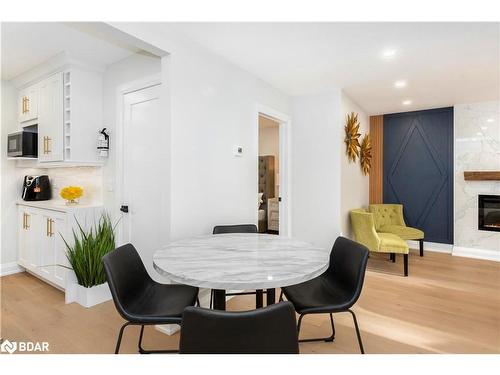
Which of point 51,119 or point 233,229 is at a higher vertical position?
point 51,119

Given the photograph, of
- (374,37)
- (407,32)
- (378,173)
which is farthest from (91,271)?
(378,173)

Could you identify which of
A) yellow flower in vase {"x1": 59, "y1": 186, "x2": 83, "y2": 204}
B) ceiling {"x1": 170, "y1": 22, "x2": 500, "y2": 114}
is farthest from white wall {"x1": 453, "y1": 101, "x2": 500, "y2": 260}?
yellow flower in vase {"x1": 59, "y1": 186, "x2": 83, "y2": 204}

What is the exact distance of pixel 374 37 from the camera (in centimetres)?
238

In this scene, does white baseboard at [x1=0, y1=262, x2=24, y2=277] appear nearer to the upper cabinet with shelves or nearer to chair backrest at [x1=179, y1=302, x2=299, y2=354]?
the upper cabinet with shelves

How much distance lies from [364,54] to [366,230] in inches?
86.2

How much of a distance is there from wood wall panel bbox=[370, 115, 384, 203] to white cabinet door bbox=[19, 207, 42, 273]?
5.23 meters

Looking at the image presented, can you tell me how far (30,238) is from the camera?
132 inches

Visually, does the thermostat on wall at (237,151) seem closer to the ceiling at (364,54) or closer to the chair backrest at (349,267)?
the ceiling at (364,54)

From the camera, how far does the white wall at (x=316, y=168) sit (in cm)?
385

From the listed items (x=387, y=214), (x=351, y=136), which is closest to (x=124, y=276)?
(x=351, y=136)

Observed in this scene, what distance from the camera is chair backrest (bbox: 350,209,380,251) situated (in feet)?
12.2

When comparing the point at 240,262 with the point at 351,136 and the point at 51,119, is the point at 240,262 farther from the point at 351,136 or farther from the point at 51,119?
the point at 351,136

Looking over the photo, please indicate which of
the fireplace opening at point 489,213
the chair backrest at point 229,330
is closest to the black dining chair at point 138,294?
the chair backrest at point 229,330
